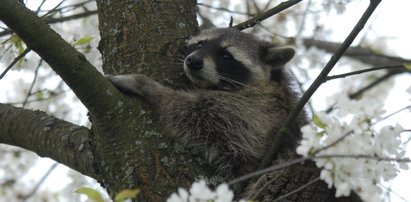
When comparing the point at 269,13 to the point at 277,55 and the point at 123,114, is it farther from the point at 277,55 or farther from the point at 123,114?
the point at 123,114

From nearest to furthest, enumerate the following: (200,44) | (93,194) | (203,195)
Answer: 1. (203,195)
2. (93,194)
3. (200,44)

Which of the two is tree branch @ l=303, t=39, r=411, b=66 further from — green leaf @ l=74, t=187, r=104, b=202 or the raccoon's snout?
green leaf @ l=74, t=187, r=104, b=202

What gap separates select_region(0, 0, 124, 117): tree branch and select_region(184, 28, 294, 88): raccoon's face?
0.87m

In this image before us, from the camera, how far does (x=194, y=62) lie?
4.25 m

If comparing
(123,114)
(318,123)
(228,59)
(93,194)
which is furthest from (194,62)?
(93,194)

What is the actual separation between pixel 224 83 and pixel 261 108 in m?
0.31

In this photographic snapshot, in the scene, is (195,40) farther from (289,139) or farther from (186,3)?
(289,139)

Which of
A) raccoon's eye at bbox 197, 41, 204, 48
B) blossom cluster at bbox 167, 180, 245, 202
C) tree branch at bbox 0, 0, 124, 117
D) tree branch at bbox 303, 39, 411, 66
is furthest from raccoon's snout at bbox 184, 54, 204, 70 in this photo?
tree branch at bbox 303, 39, 411, 66

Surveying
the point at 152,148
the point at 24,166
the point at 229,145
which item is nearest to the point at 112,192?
the point at 152,148

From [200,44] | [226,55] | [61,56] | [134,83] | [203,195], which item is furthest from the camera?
[226,55]

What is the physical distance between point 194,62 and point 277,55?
36.1 inches

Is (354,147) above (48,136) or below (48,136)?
below

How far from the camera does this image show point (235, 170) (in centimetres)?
413

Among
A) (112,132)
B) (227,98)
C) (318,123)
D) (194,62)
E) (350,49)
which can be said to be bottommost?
(350,49)
